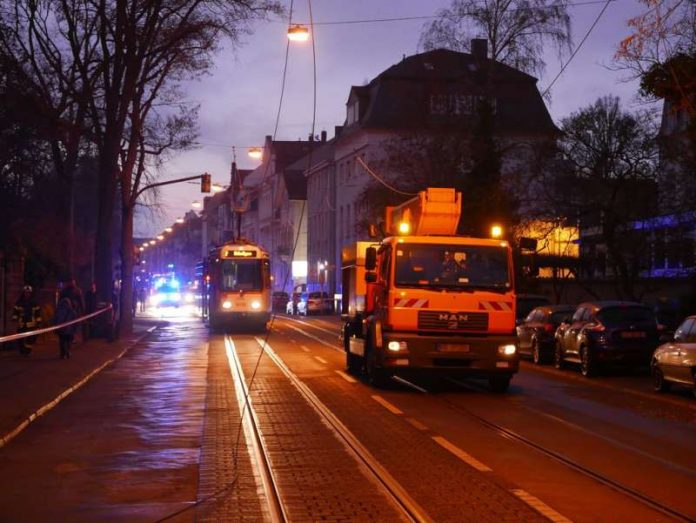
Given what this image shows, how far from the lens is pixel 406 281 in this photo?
746 inches

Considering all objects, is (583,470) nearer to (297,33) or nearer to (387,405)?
(387,405)

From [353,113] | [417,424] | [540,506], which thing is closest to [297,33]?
[417,424]

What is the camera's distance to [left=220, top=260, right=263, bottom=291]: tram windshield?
4300 cm

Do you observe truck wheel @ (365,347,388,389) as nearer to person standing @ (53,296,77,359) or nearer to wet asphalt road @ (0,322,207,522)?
wet asphalt road @ (0,322,207,522)

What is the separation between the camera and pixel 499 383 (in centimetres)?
1953

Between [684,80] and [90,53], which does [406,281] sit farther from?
[90,53]

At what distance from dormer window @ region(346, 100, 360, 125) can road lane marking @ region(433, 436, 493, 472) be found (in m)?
61.9

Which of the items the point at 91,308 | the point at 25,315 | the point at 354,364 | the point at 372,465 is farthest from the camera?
the point at 91,308

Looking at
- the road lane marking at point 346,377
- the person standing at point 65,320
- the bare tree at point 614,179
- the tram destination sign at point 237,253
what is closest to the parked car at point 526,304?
the bare tree at point 614,179

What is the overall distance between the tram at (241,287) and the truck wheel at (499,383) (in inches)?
948

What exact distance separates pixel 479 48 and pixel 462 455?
32952mm

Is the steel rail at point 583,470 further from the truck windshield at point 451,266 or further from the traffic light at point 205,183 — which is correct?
the traffic light at point 205,183

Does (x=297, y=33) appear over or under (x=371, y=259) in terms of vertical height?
over

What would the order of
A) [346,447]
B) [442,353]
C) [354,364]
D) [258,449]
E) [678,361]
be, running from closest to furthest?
[258,449] < [346,447] < [678,361] < [442,353] < [354,364]
